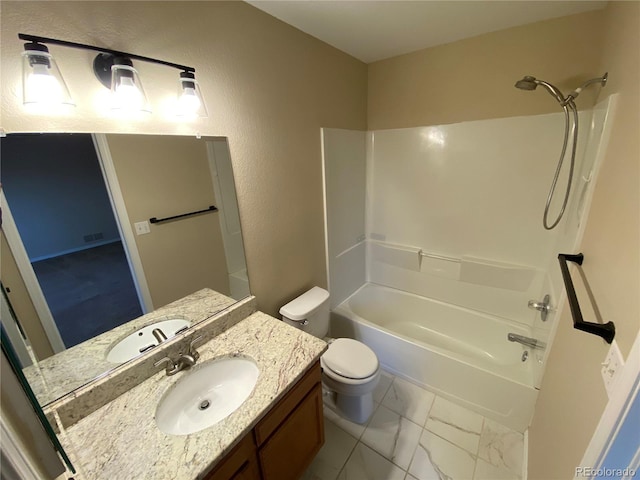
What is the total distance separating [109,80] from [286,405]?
1.36m

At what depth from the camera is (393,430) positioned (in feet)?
5.53

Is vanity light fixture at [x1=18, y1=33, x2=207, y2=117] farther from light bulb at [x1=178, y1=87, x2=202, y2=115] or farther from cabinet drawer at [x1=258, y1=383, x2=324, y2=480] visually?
cabinet drawer at [x1=258, y1=383, x2=324, y2=480]

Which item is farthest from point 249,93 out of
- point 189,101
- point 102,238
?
point 102,238

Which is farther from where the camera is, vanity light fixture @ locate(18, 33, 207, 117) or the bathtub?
the bathtub

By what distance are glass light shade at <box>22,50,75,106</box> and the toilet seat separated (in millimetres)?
1697

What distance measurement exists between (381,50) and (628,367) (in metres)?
2.18

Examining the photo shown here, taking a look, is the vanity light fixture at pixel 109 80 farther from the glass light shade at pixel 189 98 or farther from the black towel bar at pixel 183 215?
the black towel bar at pixel 183 215

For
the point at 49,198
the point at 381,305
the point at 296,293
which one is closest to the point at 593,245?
the point at 296,293

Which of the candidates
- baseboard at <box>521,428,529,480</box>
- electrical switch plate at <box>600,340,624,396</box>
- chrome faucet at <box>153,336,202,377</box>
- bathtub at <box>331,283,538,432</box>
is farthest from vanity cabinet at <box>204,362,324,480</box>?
baseboard at <box>521,428,529,480</box>

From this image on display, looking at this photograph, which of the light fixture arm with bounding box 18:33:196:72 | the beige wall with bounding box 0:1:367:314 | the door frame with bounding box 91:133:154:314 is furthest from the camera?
the door frame with bounding box 91:133:154:314

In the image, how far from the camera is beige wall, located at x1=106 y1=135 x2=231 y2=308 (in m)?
1.07

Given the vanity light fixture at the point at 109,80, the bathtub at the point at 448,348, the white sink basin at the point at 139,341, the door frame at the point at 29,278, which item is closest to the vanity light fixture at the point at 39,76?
the vanity light fixture at the point at 109,80

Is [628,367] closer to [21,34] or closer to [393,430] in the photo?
[393,430]

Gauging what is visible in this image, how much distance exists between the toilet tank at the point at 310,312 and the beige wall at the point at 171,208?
1.65ft
